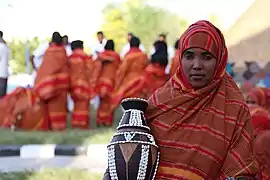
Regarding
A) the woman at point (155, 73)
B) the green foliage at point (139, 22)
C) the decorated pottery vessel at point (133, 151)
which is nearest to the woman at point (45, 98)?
the woman at point (155, 73)

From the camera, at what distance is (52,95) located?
11102mm

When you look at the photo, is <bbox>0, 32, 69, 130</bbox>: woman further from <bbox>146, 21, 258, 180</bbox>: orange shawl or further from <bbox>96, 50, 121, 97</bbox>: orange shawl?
<bbox>146, 21, 258, 180</bbox>: orange shawl

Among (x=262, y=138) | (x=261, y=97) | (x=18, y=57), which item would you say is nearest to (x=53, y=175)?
(x=261, y=97)

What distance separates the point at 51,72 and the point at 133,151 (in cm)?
826

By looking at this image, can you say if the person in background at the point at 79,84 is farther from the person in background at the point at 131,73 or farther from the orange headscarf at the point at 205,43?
the orange headscarf at the point at 205,43

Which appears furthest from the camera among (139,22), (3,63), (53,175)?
(139,22)

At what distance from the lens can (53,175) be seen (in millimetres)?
7051

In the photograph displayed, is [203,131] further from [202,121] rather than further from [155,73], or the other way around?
[155,73]

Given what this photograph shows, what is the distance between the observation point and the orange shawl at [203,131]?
3025mm

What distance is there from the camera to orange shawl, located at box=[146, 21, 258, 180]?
3.03 m

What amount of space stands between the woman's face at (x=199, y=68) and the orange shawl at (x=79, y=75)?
8.38 m

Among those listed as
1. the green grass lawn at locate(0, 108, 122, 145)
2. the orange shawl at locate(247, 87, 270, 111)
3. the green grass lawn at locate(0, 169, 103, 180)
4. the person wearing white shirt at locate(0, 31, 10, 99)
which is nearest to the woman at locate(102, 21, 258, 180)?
the orange shawl at locate(247, 87, 270, 111)

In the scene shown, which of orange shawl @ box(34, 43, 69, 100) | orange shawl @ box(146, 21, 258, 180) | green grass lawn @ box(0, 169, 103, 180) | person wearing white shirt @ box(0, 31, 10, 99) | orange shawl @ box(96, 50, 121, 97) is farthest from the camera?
person wearing white shirt @ box(0, 31, 10, 99)

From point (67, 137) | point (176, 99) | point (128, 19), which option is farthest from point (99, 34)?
point (128, 19)
